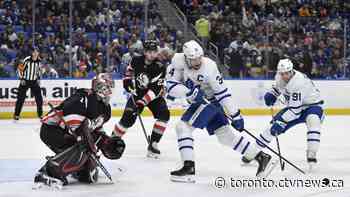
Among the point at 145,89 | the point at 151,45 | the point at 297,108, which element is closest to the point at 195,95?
the point at 297,108

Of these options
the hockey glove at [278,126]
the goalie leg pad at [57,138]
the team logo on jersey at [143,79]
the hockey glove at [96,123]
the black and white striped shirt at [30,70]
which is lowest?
the black and white striped shirt at [30,70]

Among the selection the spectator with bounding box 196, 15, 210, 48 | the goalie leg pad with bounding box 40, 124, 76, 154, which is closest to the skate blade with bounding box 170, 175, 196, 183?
the goalie leg pad with bounding box 40, 124, 76, 154

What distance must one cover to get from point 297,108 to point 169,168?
1456mm

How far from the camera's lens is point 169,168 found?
730cm

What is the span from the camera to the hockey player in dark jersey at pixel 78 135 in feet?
19.1

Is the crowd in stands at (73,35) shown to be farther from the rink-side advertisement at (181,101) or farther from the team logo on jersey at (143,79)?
the team logo on jersey at (143,79)

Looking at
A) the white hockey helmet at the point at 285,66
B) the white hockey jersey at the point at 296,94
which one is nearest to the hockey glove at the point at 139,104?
the white hockey jersey at the point at 296,94

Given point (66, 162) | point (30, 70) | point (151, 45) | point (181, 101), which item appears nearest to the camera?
point (66, 162)

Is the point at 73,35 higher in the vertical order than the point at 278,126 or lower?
higher

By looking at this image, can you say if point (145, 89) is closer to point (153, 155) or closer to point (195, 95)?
point (153, 155)

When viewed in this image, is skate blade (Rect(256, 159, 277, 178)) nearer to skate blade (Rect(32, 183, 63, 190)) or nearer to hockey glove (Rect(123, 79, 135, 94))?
skate blade (Rect(32, 183, 63, 190))

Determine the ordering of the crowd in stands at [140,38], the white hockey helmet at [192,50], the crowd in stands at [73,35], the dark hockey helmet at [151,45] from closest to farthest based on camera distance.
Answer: the white hockey helmet at [192,50]
the dark hockey helmet at [151,45]
the crowd in stands at [73,35]
the crowd in stands at [140,38]

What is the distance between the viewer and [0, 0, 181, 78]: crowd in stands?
44.2 feet

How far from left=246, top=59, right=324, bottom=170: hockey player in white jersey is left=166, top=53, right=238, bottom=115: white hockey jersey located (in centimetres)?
86
